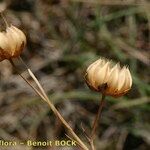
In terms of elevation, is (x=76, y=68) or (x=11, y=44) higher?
(x=11, y=44)

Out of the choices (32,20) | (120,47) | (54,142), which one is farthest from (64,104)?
(32,20)

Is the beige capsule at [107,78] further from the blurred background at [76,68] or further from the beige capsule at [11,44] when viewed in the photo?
the blurred background at [76,68]

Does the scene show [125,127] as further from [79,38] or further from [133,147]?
[79,38]

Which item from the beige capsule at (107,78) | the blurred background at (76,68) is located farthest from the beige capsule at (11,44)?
the blurred background at (76,68)

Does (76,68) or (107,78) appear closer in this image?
(107,78)

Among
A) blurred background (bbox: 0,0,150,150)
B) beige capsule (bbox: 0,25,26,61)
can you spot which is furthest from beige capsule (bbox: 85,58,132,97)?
blurred background (bbox: 0,0,150,150)

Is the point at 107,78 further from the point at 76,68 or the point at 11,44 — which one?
the point at 76,68

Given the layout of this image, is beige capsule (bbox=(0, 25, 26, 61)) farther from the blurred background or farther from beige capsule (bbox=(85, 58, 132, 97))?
the blurred background

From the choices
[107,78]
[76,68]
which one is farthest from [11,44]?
[76,68]
